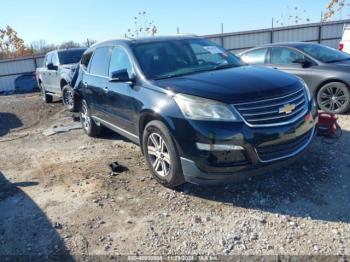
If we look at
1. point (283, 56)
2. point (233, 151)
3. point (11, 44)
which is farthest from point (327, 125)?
point (11, 44)

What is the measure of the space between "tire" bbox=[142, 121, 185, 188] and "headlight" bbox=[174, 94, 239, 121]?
365 mm

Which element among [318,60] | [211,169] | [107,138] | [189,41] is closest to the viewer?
[211,169]

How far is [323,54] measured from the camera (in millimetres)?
7652

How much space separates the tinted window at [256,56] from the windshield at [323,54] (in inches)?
34.6

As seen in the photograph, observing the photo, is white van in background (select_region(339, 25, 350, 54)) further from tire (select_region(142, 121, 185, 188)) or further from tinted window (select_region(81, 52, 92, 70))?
tire (select_region(142, 121, 185, 188))

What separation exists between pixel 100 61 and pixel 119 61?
914 mm

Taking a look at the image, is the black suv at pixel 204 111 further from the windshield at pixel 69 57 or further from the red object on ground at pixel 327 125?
the windshield at pixel 69 57

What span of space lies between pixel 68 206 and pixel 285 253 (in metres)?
2.49

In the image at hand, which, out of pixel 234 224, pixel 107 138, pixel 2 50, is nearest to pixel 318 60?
pixel 107 138

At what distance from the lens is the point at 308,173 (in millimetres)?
4426

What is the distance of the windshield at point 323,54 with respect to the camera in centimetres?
751

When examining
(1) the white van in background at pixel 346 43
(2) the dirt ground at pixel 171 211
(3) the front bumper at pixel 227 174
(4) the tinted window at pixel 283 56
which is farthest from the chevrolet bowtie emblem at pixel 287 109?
(1) the white van in background at pixel 346 43

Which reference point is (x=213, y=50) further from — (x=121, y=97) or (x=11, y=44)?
(x=11, y=44)

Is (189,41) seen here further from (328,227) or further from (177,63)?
(328,227)
